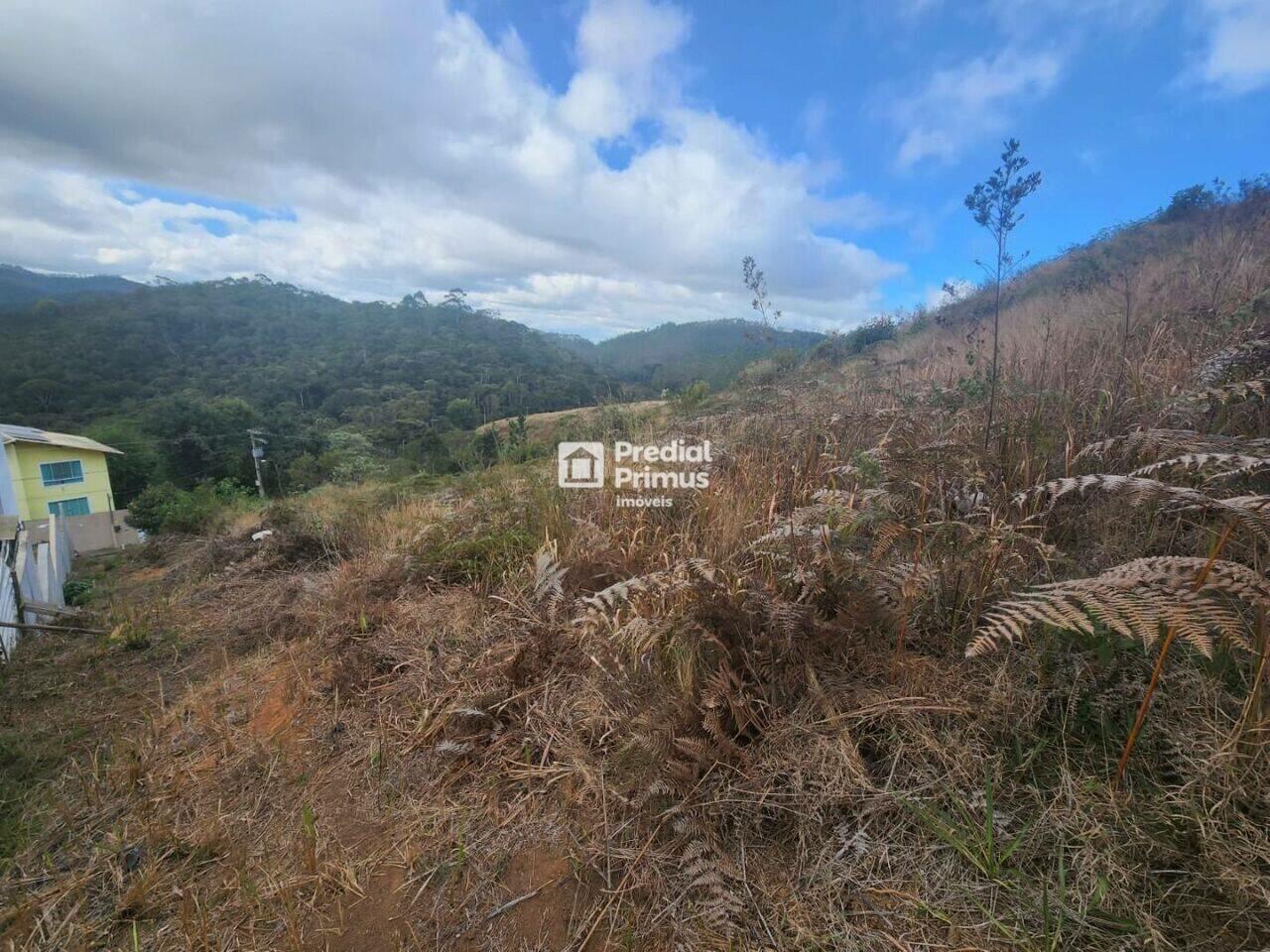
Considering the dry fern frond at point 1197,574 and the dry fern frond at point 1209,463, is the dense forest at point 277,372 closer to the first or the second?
the dry fern frond at point 1209,463

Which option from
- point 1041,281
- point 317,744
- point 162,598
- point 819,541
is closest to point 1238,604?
point 819,541

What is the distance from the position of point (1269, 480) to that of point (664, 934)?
249 centimetres

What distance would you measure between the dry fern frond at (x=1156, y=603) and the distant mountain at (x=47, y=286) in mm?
64272

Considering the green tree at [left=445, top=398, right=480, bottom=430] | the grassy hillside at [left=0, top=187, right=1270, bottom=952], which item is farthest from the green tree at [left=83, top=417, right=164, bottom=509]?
the grassy hillside at [left=0, top=187, right=1270, bottom=952]

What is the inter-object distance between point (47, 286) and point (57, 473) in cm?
4849

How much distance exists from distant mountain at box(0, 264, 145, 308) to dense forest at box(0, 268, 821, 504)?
0.47 meters

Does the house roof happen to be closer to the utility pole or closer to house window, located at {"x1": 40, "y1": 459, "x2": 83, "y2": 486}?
house window, located at {"x1": 40, "y1": 459, "x2": 83, "y2": 486}

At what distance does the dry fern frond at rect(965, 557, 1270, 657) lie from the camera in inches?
37.6

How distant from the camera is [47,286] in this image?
165 ft

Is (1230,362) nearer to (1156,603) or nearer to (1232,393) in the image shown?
(1232,393)

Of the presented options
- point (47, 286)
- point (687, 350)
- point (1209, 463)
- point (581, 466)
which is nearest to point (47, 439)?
point (687, 350)

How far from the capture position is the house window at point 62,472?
70.8 ft

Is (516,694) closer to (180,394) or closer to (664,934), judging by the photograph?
(664,934)

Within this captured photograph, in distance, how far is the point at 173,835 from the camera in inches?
58.4
